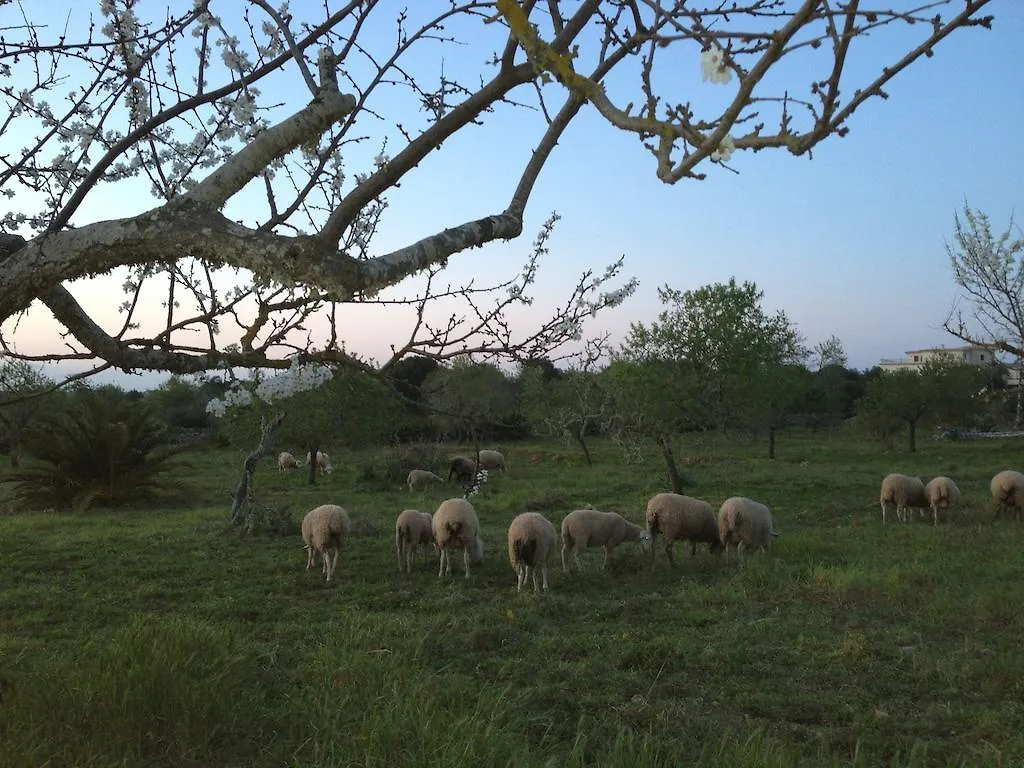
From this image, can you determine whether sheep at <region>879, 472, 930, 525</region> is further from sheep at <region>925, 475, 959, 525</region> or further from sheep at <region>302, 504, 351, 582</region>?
sheep at <region>302, 504, 351, 582</region>

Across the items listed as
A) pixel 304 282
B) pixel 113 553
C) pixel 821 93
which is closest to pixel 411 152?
pixel 304 282

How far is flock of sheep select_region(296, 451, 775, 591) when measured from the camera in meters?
9.65

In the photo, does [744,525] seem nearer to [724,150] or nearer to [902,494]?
[902,494]

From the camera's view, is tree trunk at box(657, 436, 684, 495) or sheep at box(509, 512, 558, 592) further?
tree trunk at box(657, 436, 684, 495)

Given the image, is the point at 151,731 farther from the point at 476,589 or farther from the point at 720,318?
the point at 720,318

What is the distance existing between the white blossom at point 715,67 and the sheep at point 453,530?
27.3 feet

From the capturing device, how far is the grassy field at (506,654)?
4.11 m

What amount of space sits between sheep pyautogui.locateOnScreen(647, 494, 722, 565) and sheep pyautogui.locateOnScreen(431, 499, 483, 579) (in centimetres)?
279

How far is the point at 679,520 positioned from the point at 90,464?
15159mm

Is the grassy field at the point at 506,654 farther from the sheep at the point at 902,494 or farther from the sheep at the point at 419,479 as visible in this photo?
the sheep at the point at 419,479

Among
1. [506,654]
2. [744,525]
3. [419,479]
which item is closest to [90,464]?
[419,479]

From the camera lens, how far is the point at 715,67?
215cm

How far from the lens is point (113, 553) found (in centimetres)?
1156

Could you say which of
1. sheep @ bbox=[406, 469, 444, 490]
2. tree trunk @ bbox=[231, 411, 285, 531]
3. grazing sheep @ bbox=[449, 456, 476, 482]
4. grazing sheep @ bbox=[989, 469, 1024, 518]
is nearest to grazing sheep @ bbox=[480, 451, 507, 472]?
grazing sheep @ bbox=[449, 456, 476, 482]
